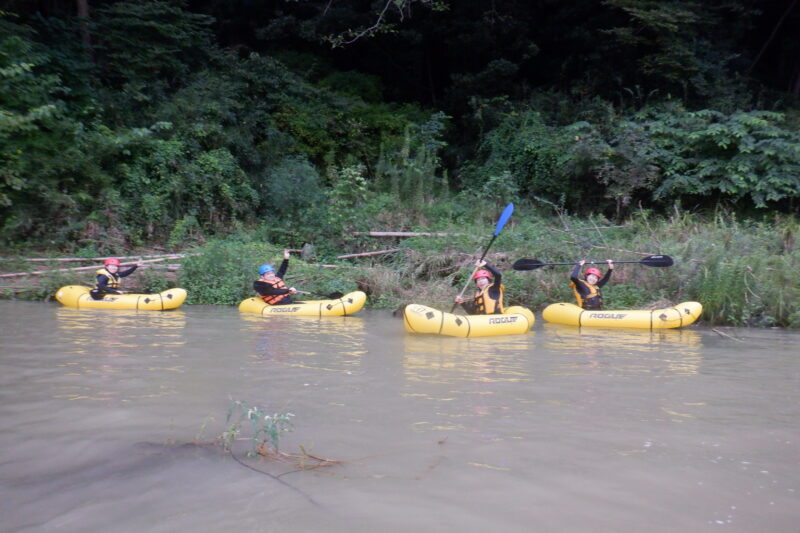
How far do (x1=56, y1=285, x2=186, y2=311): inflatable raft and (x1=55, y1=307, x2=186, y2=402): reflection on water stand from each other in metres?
0.36

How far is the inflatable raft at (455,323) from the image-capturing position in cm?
806

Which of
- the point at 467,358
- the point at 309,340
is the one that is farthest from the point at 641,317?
the point at 309,340

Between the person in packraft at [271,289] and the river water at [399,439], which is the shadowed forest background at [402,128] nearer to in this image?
the person in packraft at [271,289]

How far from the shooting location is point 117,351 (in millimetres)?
6383

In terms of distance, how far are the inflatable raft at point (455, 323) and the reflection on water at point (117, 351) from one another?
2.67m

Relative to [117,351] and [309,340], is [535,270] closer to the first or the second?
[309,340]

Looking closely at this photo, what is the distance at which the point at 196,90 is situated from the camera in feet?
54.5

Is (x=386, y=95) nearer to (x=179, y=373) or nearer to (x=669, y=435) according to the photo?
(x=179, y=373)

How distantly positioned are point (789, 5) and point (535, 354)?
15879 mm

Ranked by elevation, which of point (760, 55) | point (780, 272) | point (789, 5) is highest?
point (789, 5)

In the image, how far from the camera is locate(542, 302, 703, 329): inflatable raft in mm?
9070

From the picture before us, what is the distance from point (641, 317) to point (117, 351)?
6542mm

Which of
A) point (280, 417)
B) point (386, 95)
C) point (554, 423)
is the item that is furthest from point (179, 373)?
point (386, 95)

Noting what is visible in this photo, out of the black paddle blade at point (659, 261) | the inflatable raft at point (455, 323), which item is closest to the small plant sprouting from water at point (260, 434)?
the inflatable raft at point (455, 323)
